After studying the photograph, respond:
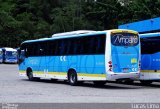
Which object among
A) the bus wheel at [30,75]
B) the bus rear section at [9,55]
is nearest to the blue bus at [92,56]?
the bus wheel at [30,75]

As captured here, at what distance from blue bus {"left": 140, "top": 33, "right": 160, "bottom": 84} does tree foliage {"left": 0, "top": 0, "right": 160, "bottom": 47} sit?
32.4m

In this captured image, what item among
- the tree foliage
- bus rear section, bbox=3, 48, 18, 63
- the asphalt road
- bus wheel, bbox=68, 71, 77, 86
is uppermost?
the tree foliage

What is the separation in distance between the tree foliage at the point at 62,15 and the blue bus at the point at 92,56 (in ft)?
101

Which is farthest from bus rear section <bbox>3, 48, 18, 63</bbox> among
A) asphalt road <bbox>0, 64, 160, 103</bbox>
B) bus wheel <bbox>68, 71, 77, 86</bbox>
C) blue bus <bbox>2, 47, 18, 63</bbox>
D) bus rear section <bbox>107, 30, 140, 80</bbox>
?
bus rear section <bbox>107, 30, 140, 80</bbox>

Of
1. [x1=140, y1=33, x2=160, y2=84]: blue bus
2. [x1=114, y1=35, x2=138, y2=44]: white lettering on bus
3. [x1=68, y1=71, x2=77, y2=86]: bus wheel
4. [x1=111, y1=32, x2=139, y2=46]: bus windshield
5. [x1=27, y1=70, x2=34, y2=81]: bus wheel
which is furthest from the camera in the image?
[x1=27, y1=70, x2=34, y2=81]: bus wheel

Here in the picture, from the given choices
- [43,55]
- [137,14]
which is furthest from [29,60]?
[137,14]

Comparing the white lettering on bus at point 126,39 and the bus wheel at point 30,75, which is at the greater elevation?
the white lettering on bus at point 126,39

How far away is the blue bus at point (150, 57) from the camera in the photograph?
2436cm

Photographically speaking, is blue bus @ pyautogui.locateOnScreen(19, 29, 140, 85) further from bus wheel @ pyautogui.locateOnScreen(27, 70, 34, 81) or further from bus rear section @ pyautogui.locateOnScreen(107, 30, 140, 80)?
bus wheel @ pyautogui.locateOnScreen(27, 70, 34, 81)

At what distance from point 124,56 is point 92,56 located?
1798mm

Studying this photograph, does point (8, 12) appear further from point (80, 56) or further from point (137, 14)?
point (80, 56)

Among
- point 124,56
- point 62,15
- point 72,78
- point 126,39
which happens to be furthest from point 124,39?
point 62,15

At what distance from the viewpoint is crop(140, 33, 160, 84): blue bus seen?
2436 cm

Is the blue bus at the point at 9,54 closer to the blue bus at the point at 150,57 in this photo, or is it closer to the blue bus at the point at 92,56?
Result: the blue bus at the point at 92,56
